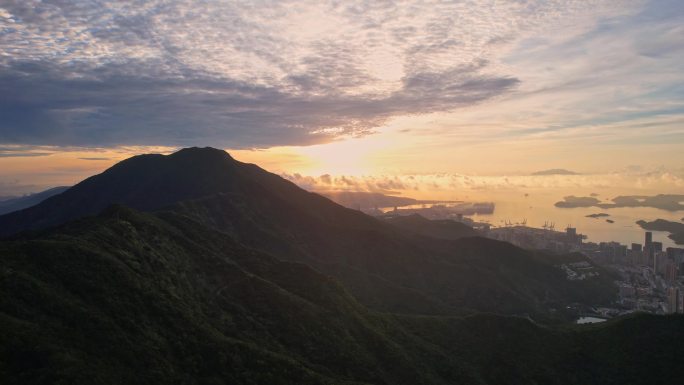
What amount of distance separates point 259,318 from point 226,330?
21.5 feet

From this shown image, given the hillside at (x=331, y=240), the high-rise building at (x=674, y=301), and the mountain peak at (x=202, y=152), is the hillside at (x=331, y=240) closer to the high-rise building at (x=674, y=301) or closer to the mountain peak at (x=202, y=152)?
the mountain peak at (x=202, y=152)

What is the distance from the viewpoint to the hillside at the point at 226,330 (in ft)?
131

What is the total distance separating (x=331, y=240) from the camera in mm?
143500

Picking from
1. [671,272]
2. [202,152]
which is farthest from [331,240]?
[671,272]

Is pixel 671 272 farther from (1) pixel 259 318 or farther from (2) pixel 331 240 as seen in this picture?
(1) pixel 259 318

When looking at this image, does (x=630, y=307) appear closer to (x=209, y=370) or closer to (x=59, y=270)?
(x=209, y=370)

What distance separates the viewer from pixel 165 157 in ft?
646

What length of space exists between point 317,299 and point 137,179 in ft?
459

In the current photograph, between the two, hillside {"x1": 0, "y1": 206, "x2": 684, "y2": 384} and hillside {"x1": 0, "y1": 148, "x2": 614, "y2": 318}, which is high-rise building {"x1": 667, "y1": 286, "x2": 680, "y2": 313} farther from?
hillside {"x1": 0, "y1": 206, "x2": 684, "y2": 384}

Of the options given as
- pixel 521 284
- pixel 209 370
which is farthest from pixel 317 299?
pixel 521 284

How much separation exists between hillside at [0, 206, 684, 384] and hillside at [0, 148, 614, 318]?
28303mm

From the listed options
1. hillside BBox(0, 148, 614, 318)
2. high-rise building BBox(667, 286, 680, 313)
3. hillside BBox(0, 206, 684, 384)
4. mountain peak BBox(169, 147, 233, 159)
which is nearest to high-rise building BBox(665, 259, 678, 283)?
hillside BBox(0, 148, 614, 318)

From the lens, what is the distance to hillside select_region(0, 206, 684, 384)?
131ft

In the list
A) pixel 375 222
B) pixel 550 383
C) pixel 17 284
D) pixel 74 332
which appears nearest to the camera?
pixel 74 332
